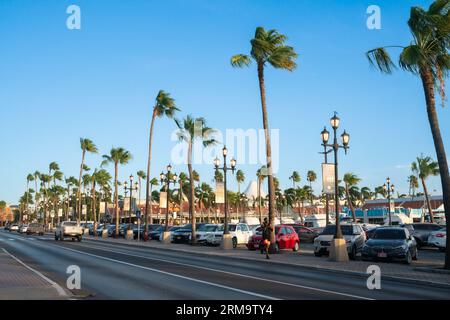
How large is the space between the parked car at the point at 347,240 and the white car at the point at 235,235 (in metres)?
11.4

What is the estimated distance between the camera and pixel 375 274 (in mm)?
17016

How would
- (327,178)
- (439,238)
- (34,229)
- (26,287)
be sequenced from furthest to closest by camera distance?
(34,229) < (439,238) < (327,178) < (26,287)

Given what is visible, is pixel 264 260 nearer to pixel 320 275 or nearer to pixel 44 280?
pixel 320 275

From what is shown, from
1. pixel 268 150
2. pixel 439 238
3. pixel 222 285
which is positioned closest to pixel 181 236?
pixel 268 150

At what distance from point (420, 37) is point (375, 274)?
9.42 meters

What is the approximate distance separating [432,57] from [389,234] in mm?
8441

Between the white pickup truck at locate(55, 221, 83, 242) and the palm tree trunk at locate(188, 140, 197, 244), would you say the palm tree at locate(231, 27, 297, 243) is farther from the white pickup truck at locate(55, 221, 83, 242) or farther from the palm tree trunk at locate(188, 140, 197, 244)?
the white pickup truck at locate(55, 221, 83, 242)

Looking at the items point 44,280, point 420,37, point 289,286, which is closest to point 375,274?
point 289,286

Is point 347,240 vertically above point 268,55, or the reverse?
point 268,55

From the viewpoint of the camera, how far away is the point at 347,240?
2520 centimetres

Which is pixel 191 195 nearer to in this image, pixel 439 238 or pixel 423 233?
pixel 423 233

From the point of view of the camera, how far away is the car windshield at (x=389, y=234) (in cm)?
2291

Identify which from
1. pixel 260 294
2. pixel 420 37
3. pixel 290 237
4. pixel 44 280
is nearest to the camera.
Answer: pixel 260 294
